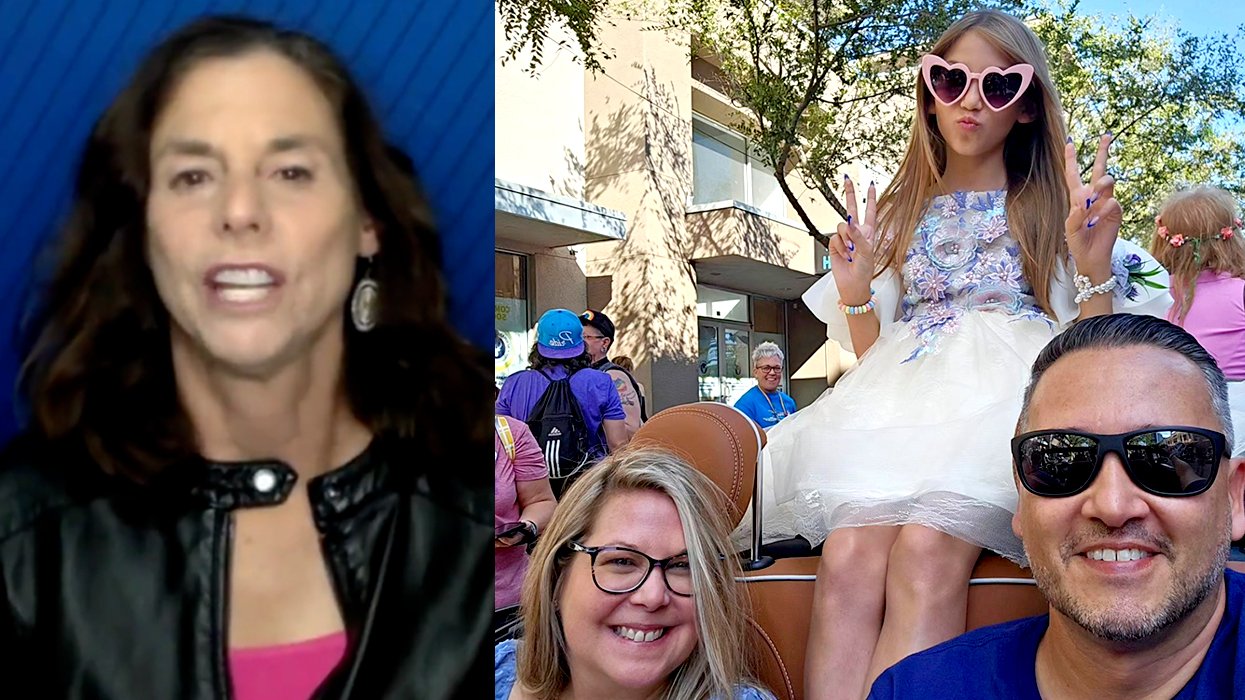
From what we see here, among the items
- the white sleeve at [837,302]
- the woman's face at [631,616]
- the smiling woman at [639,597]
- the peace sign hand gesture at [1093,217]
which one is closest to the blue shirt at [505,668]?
the smiling woman at [639,597]

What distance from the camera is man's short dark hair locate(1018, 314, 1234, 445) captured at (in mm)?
1257

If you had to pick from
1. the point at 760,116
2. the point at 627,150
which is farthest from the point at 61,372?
the point at 627,150

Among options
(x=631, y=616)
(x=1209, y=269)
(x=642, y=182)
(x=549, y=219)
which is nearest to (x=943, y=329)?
(x=631, y=616)

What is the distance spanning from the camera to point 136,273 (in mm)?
751

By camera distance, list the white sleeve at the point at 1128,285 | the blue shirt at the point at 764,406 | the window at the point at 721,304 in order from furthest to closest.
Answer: the window at the point at 721,304 → the blue shirt at the point at 764,406 → the white sleeve at the point at 1128,285

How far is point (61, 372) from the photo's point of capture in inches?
29.3

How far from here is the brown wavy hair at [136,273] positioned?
0.74 metres

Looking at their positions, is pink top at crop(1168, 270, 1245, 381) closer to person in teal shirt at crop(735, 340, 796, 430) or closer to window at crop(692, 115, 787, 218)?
person in teal shirt at crop(735, 340, 796, 430)

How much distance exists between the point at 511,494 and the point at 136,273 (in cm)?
201

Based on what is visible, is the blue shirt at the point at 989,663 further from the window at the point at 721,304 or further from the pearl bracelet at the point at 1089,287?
the window at the point at 721,304

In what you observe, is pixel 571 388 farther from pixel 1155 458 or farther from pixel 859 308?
pixel 1155 458

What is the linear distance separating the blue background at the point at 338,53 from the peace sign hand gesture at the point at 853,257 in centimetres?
126

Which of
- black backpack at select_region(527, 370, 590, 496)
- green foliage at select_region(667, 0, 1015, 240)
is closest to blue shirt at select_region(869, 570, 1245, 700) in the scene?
black backpack at select_region(527, 370, 590, 496)

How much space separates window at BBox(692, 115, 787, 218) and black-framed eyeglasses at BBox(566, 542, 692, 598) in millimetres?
10547
